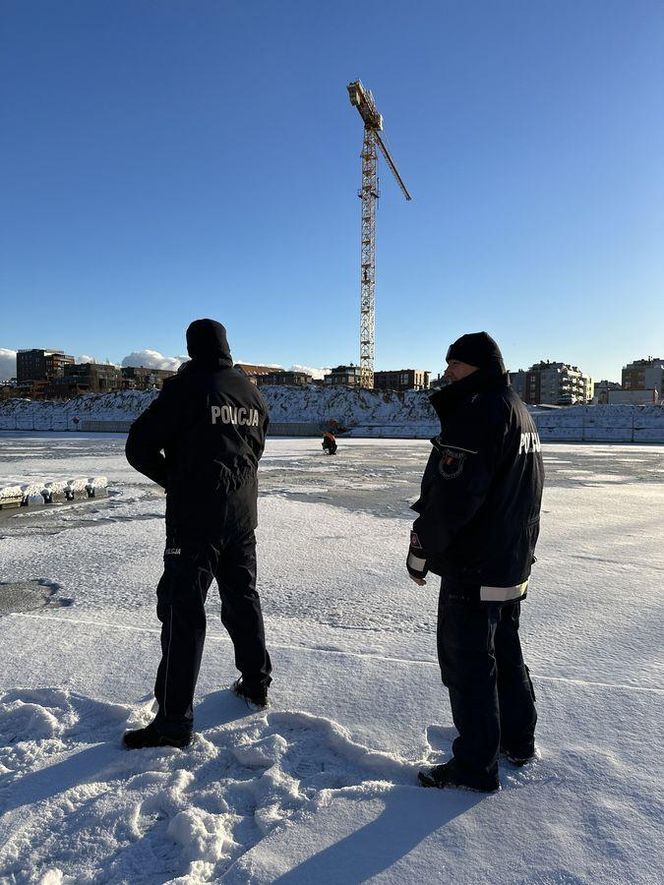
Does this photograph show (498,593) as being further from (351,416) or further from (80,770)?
(351,416)

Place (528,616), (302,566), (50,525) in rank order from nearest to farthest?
(528,616) → (302,566) → (50,525)

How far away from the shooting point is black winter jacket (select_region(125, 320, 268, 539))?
2.42 m

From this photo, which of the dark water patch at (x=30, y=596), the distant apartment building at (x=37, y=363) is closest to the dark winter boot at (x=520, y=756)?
the dark water patch at (x=30, y=596)

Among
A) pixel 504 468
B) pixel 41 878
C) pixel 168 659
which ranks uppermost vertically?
pixel 504 468

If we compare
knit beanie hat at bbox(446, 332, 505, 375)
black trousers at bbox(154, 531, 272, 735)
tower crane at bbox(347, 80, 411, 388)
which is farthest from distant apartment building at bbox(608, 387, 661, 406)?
black trousers at bbox(154, 531, 272, 735)

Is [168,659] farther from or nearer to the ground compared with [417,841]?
farther from the ground

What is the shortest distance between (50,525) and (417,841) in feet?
22.5

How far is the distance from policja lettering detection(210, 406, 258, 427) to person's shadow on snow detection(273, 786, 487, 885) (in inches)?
66.3

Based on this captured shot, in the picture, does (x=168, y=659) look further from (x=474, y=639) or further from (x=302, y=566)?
(x=302, y=566)

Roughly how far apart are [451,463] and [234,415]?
1.10 metres

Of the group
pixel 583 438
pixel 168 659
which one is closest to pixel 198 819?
pixel 168 659

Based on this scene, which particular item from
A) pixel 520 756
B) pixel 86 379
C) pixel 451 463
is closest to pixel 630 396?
pixel 520 756

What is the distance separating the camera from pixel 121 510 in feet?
27.7

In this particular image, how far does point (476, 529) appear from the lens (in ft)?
6.68
